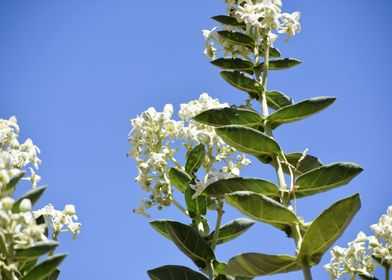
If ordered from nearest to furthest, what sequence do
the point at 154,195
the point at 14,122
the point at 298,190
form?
the point at 298,190 < the point at 14,122 < the point at 154,195

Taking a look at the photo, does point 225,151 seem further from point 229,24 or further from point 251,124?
point 229,24

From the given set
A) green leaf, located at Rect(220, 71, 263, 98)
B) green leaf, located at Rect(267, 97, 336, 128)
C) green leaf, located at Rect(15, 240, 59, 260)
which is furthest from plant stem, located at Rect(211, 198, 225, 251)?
green leaf, located at Rect(15, 240, 59, 260)

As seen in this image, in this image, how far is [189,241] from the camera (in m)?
3.39

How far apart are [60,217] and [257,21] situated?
5.90 feet

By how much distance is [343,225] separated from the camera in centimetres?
298

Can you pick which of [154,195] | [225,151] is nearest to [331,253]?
[225,151]

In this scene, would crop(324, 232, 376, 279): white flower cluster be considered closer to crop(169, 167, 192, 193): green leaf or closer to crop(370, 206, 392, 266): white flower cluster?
crop(370, 206, 392, 266): white flower cluster

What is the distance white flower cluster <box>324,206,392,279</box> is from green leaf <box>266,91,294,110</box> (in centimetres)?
112

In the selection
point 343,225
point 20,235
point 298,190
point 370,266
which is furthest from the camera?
point 370,266

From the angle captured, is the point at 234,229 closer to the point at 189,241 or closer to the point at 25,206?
the point at 189,241

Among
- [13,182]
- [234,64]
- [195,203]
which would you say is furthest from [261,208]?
[234,64]

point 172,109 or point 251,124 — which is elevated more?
point 172,109

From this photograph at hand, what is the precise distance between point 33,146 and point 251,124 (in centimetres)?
136

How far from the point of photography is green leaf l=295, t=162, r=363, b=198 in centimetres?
318
